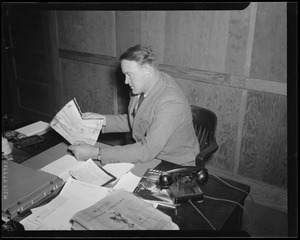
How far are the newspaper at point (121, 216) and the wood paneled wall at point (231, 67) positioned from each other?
188cm

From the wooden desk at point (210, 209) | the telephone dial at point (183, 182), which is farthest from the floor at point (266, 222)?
the telephone dial at point (183, 182)

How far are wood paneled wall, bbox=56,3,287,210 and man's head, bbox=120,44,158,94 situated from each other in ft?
3.33

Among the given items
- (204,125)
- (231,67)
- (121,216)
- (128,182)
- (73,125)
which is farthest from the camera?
(231,67)

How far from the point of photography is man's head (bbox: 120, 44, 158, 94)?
216cm

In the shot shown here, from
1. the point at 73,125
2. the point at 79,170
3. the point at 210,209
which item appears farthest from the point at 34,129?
the point at 210,209

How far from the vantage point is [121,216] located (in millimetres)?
1296

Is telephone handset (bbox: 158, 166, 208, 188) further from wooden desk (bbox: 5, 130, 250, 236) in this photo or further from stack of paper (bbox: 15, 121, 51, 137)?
stack of paper (bbox: 15, 121, 51, 137)

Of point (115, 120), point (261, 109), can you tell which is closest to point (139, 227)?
point (115, 120)

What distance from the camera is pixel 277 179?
9.91 feet

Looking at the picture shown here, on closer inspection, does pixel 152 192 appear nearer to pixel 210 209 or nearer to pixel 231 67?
pixel 210 209

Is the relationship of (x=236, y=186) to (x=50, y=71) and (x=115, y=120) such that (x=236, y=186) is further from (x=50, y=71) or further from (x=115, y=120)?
(x=50, y=71)

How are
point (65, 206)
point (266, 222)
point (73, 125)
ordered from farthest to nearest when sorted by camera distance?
point (266, 222) < point (73, 125) < point (65, 206)

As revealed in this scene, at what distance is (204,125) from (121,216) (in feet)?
4.47

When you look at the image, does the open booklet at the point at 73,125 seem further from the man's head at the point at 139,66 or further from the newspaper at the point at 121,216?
the newspaper at the point at 121,216
